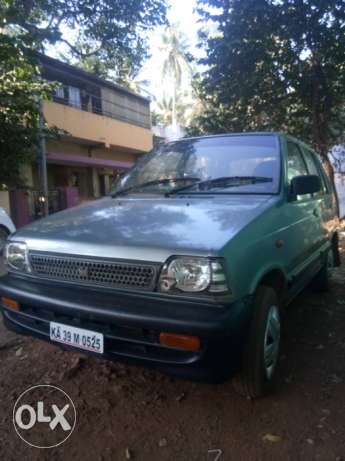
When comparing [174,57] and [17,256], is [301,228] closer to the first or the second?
[17,256]

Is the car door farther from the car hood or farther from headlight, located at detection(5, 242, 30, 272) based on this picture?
headlight, located at detection(5, 242, 30, 272)

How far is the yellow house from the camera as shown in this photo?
1482 centimetres

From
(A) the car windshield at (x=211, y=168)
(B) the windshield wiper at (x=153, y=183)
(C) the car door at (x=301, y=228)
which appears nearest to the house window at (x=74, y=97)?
(A) the car windshield at (x=211, y=168)

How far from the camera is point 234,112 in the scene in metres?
11.2

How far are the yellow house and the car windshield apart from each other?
1076 centimetres

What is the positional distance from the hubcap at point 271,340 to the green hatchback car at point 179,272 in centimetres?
1

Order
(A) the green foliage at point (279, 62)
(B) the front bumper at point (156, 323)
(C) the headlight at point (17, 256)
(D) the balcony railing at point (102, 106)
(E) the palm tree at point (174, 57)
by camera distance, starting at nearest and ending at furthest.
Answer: (B) the front bumper at point (156, 323), (C) the headlight at point (17, 256), (A) the green foliage at point (279, 62), (D) the balcony railing at point (102, 106), (E) the palm tree at point (174, 57)

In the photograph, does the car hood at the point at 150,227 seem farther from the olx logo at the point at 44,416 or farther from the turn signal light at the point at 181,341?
the olx logo at the point at 44,416

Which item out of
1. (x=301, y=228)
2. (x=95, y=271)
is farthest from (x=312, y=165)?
(x=95, y=271)

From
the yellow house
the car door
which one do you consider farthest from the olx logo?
the yellow house

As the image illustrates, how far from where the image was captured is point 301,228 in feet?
10.3

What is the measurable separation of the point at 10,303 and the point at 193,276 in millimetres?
1304

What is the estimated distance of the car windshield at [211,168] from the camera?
288 cm

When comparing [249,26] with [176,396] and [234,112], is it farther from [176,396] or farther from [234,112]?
[176,396]
